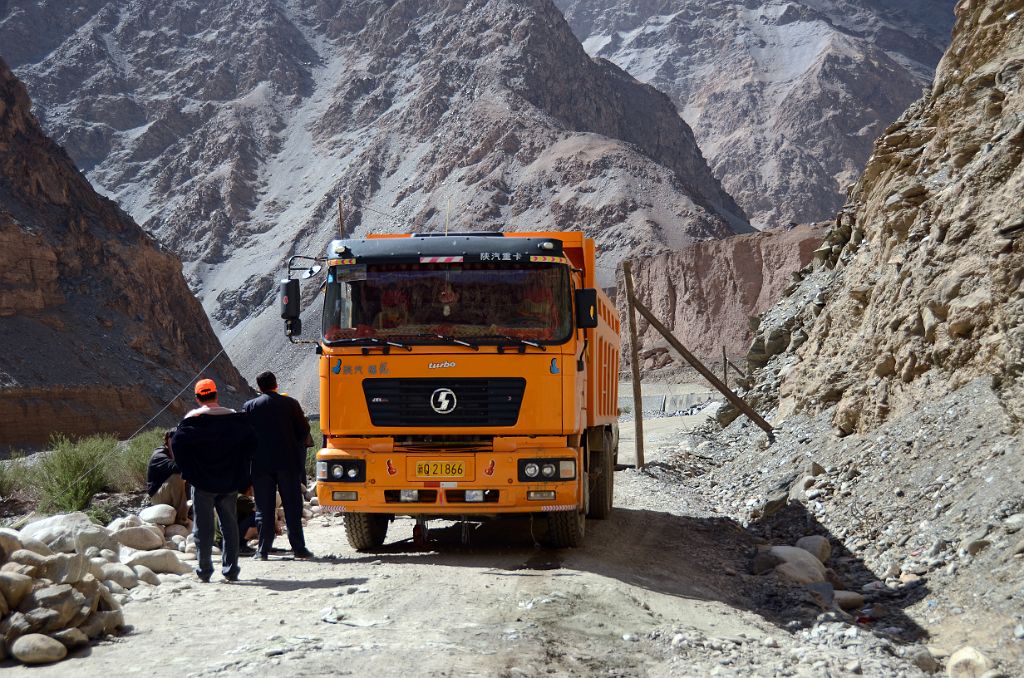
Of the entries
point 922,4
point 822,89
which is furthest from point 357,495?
point 922,4

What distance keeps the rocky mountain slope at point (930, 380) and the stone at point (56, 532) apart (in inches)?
282

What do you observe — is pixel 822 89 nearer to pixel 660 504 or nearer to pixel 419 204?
pixel 419 204

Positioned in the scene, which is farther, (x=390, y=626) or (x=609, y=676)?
(x=390, y=626)

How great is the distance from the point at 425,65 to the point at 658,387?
215ft

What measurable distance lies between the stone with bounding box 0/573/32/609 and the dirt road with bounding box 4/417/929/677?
57 cm

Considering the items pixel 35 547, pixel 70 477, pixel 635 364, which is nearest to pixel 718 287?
pixel 635 364

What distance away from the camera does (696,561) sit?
1127 cm

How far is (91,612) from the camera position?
6.88m

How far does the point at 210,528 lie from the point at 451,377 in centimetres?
249

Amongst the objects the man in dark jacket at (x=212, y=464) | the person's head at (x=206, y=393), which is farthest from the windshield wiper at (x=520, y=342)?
the person's head at (x=206, y=393)

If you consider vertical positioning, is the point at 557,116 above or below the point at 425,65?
below

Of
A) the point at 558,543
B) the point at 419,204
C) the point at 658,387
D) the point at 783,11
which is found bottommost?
the point at 658,387

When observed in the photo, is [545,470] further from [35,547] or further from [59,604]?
[59,604]

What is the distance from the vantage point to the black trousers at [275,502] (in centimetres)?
1023
